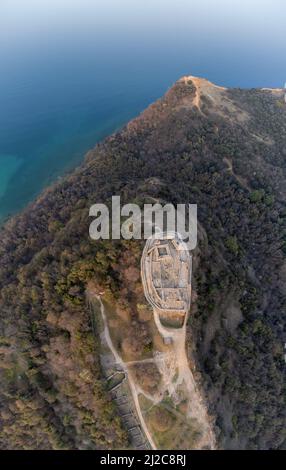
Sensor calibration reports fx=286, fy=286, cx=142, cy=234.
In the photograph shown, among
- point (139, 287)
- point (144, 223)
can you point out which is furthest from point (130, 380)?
point (144, 223)

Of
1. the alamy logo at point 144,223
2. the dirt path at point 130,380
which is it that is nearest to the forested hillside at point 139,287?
the alamy logo at point 144,223

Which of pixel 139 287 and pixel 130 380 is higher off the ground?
pixel 139 287

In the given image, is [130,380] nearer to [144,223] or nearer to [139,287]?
[139,287]

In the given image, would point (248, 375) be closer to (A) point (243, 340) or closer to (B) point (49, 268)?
(A) point (243, 340)

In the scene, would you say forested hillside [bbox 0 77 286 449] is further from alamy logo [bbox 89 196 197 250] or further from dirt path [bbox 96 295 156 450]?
dirt path [bbox 96 295 156 450]

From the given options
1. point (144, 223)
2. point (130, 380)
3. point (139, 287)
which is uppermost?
point (144, 223)

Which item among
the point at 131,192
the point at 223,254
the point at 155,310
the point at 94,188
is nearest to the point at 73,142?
the point at 94,188
